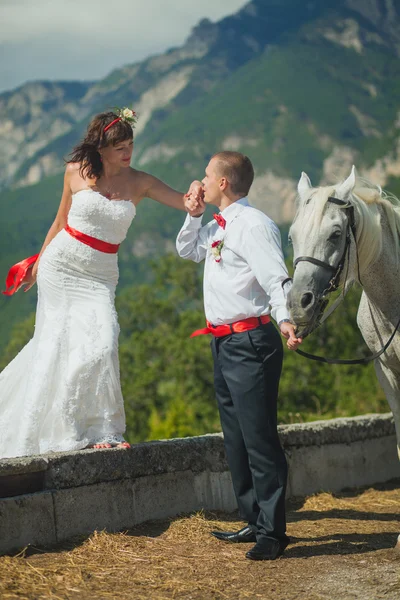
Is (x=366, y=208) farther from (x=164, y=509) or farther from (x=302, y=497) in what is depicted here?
(x=302, y=497)

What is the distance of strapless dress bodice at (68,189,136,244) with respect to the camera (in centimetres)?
556

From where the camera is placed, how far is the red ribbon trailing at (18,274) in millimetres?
6023

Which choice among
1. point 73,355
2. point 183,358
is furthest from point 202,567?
point 183,358

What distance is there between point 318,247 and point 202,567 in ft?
6.11

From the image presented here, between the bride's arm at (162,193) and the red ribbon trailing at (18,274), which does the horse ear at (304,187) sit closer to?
the bride's arm at (162,193)

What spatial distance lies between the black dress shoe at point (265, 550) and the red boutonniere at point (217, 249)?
5.38 feet

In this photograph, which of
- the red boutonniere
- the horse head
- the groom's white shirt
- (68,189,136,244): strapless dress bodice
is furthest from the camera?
(68,189,136,244): strapless dress bodice

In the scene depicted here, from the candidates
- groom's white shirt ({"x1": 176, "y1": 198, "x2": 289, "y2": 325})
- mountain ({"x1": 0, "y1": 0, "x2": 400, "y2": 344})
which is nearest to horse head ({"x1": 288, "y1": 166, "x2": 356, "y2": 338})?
groom's white shirt ({"x1": 176, "y1": 198, "x2": 289, "y2": 325})

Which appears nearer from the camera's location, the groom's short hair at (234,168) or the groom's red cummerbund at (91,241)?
the groom's short hair at (234,168)

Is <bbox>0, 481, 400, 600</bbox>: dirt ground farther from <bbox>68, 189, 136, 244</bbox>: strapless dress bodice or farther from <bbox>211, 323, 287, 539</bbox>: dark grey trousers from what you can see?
<bbox>68, 189, 136, 244</bbox>: strapless dress bodice

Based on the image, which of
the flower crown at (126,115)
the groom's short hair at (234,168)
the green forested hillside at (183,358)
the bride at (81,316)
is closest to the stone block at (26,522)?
the bride at (81,316)

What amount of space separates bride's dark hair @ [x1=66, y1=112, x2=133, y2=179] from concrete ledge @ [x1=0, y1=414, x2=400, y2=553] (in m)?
1.95

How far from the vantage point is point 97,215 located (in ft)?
18.2

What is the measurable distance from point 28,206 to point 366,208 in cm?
14523
